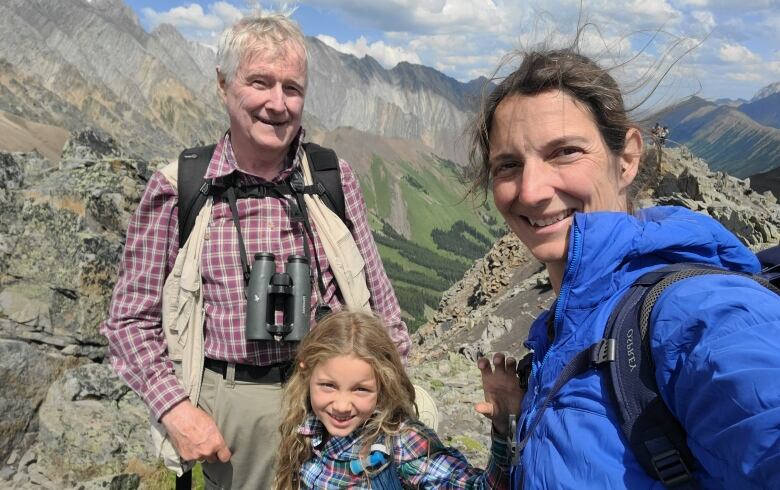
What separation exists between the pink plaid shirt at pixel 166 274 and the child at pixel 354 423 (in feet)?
1.88

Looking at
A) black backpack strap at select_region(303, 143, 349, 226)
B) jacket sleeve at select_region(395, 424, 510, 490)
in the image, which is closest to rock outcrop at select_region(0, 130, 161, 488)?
black backpack strap at select_region(303, 143, 349, 226)

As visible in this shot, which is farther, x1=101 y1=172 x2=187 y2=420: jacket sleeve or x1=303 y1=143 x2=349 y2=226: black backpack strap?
x1=303 y1=143 x2=349 y2=226: black backpack strap

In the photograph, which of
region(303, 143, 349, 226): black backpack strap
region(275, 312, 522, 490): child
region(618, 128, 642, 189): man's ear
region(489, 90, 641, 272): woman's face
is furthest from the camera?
region(303, 143, 349, 226): black backpack strap

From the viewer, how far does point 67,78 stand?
18812 cm

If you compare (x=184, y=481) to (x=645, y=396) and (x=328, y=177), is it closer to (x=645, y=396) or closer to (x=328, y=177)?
(x=328, y=177)

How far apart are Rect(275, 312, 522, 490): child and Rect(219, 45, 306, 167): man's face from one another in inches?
59.0

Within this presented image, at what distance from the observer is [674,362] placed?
202 cm

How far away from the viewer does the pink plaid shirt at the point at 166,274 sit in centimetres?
470

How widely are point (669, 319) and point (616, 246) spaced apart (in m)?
0.54

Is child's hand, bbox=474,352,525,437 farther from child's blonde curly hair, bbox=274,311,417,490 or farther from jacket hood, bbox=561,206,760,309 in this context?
A: jacket hood, bbox=561,206,760,309

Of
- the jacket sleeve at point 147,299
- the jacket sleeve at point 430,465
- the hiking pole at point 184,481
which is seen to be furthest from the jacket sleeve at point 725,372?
the hiking pole at point 184,481

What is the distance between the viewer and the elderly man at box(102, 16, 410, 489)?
15.2 ft

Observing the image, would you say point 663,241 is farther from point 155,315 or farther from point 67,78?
point 67,78

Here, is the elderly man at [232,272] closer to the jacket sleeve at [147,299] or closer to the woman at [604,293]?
the jacket sleeve at [147,299]
